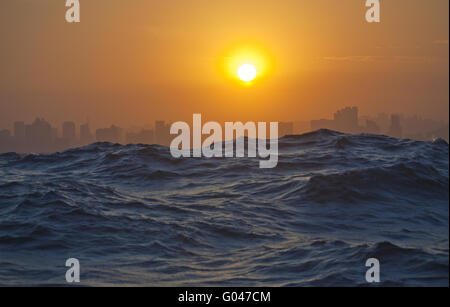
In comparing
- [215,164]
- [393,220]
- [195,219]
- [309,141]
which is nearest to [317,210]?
[393,220]

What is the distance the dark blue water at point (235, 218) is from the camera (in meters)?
13.8

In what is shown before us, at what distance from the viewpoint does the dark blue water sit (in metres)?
13.8

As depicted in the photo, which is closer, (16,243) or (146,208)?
(16,243)

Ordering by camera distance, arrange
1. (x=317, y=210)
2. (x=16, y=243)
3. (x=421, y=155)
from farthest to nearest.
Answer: (x=421, y=155) < (x=317, y=210) < (x=16, y=243)

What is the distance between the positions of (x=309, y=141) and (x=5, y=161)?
63.2 ft

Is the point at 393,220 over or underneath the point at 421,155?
underneath

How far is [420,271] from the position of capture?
1329 centimetres

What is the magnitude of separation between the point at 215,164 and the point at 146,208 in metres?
9.05

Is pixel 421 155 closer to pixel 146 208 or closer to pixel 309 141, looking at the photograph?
pixel 309 141

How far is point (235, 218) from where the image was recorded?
1891 cm

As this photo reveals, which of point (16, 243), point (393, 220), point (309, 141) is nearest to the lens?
point (16, 243)

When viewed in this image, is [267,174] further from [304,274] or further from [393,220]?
[304,274]
